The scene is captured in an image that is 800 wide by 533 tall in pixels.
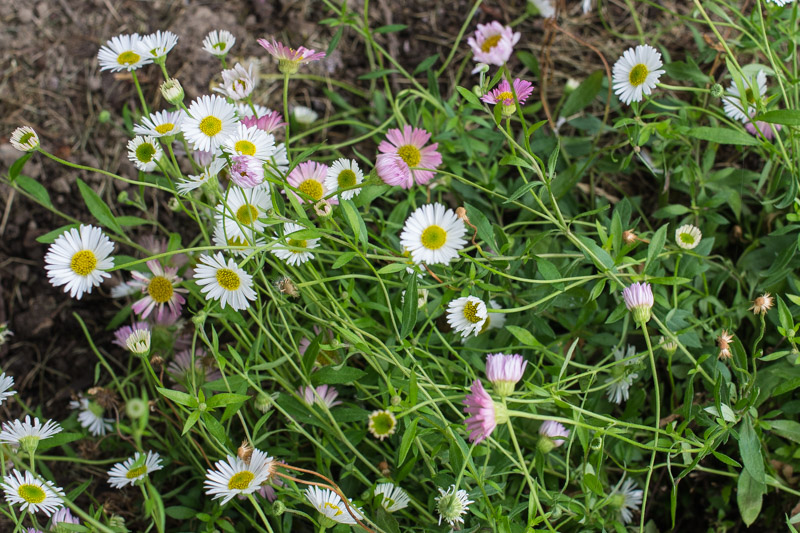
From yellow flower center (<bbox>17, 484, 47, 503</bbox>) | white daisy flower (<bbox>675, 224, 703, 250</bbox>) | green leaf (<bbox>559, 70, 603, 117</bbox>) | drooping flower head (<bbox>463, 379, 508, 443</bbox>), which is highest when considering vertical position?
green leaf (<bbox>559, 70, 603, 117</bbox>)

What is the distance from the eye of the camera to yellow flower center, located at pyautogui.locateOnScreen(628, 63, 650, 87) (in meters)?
1.37

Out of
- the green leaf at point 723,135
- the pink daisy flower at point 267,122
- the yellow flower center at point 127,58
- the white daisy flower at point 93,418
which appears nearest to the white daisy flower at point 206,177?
the pink daisy flower at point 267,122

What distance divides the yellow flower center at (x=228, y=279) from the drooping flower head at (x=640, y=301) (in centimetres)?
73

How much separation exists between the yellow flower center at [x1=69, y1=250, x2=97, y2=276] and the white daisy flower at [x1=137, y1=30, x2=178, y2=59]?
1.38ft

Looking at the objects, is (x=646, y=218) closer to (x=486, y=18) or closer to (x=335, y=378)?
(x=486, y=18)

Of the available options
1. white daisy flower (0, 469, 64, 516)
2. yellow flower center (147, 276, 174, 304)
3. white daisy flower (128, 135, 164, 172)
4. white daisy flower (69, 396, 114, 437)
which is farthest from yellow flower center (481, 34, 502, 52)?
white daisy flower (0, 469, 64, 516)

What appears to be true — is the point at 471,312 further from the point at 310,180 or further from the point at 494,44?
the point at 494,44

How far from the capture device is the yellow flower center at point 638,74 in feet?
4.50

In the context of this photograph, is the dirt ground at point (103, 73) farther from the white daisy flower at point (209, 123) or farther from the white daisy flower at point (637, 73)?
the white daisy flower at point (209, 123)

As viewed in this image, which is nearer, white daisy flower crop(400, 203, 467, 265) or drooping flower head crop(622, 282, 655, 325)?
drooping flower head crop(622, 282, 655, 325)

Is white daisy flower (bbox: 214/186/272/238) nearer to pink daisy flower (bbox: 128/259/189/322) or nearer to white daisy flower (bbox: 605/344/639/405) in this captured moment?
pink daisy flower (bbox: 128/259/189/322)

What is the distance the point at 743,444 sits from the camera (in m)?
1.22

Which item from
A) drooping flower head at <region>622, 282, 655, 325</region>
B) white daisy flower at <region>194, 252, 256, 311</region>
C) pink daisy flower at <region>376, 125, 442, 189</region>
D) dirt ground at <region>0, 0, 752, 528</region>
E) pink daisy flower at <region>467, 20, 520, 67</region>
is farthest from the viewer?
dirt ground at <region>0, 0, 752, 528</region>

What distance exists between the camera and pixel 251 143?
1.24 m
